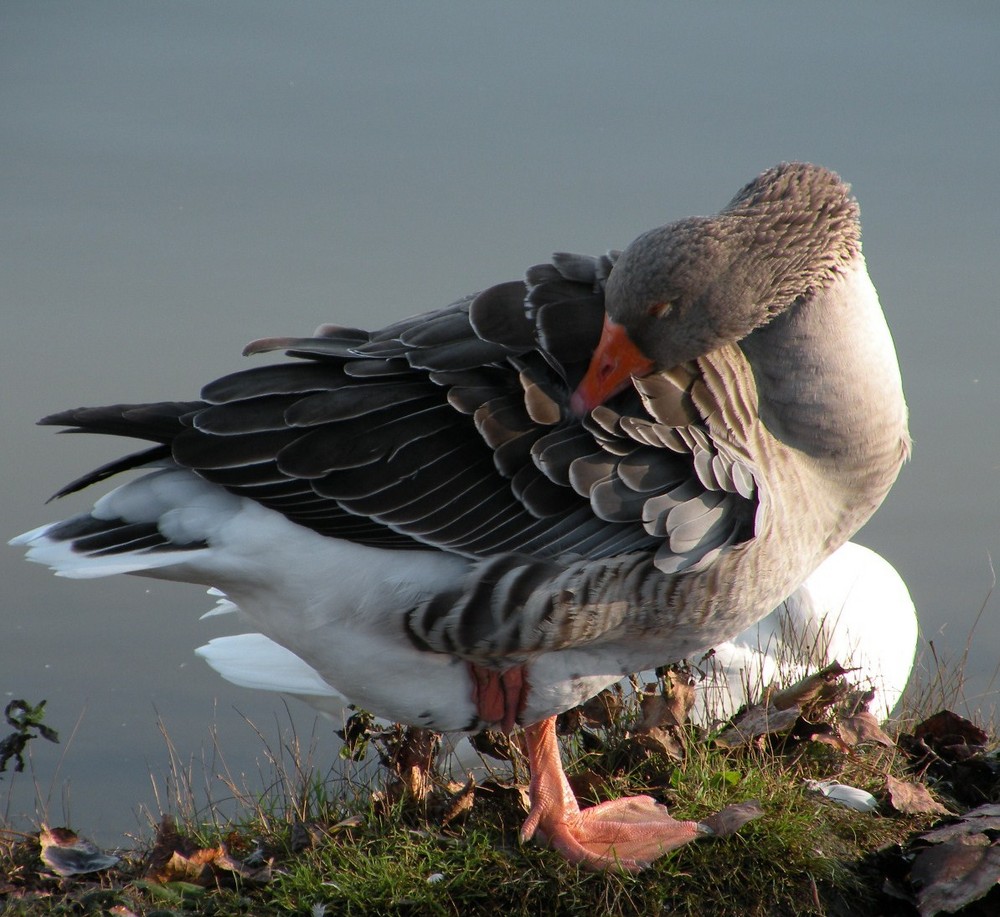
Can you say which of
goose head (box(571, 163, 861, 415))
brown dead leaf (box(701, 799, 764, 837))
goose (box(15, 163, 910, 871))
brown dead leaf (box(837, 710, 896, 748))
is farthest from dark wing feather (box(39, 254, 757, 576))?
brown dead leaf (box(837, 710, 896, 748))

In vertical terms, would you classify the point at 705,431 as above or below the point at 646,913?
above

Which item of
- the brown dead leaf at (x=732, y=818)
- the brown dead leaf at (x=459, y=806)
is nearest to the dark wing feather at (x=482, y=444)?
the brown dead leaf at (x=732, y=818)

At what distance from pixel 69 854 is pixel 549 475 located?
249 centimetres

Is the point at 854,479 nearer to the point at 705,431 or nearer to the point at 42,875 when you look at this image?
the point at 705,431

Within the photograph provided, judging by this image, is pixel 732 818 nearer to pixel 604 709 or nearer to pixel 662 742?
pixel 662 742

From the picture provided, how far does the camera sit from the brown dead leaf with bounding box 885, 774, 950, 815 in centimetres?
434

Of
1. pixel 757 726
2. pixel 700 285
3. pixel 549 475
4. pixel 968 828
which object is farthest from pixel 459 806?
pixel 700 285

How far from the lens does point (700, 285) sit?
3.86 meters

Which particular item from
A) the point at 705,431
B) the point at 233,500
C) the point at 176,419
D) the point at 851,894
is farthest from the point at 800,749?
the point at 176,419

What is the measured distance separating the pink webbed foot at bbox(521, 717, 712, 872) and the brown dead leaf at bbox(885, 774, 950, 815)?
85cm

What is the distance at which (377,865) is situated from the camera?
3990 millimetres

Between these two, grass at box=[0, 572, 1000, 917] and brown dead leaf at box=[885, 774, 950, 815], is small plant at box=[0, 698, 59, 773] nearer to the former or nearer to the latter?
grass at box=[0, 572, 1000, 917]

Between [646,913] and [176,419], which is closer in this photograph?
[646,913]

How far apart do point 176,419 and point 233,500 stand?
36cm
